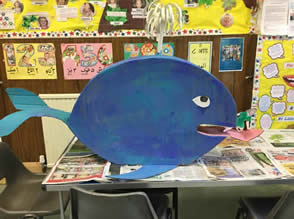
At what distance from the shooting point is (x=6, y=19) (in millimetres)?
2537

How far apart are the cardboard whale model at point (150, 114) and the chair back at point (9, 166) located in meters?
0.42

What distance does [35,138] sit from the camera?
2.86 m

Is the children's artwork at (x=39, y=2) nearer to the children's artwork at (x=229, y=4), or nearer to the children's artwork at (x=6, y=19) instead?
the children's artwork at (x=6, y=19)

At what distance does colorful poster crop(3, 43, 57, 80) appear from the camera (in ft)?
8.56

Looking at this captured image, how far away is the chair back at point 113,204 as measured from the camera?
3.95ft

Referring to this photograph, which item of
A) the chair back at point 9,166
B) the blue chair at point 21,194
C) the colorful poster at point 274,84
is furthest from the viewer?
the colorful poster at point 274,84

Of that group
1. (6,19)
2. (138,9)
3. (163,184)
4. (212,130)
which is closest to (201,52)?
(138,9)

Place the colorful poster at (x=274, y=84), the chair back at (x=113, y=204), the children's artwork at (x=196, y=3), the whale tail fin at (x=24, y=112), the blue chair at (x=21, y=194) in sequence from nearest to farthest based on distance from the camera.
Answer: the chair back at (x=113, y=204)
the whale tail fin at (x=24, y=112)
the blue chair at (x=21, y=194)
the children's artwork at (x=196, y=3)
the colorful poster at (x=274, y=84)

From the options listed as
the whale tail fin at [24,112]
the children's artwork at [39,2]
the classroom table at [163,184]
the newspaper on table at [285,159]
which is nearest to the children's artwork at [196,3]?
the children's artwork at [39,2]

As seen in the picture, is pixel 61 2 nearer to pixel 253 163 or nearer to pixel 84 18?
pixel 84 18

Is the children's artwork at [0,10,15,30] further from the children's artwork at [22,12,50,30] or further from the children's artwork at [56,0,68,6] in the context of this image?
the children's artwork at [56,0,68,6]

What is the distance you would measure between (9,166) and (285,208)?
1606 mm

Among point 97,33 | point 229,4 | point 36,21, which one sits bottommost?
point 97,33

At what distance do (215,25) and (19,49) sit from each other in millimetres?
1811
